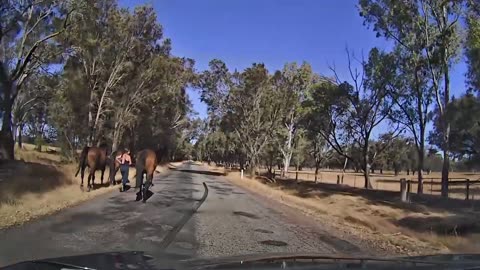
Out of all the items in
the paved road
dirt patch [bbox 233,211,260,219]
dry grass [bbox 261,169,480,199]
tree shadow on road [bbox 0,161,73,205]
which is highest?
dry grass [bbox 261,169,480,199]

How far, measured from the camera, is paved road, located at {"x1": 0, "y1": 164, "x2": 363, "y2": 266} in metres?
9.91

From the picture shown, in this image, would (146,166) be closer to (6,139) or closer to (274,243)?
(274,243)

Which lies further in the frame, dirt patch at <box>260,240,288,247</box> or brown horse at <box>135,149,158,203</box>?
brown horse at <box>135,149,158,203</box>

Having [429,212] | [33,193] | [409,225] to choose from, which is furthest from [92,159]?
[429,212]

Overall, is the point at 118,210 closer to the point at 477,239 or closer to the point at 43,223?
the point at 43,223

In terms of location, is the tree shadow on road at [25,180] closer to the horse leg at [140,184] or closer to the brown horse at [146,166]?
the horse leg at [140,184]

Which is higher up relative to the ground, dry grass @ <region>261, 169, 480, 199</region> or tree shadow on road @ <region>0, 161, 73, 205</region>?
dry grass @ <region>261, 169, 480, 199</region>

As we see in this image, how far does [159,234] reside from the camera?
12.0m

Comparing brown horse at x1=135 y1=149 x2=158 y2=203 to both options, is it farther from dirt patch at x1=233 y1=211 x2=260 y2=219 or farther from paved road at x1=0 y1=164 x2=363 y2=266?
dirt patch at x1=233 y1=211 x2=260 y2=219

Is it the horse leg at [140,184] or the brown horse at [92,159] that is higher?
the brown horse at [92,159]

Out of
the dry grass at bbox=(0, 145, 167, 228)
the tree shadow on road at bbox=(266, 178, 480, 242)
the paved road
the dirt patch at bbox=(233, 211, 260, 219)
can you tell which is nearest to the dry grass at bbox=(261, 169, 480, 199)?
the tree shadow on road at bbox=(266, 178, 480, 242)

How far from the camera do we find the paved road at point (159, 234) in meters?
9.91

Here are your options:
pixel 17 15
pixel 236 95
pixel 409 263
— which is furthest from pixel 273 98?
pixel 409 263

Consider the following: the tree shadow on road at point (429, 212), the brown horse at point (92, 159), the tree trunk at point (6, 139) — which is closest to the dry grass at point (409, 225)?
the tree shadow on road at point (429, 212)
